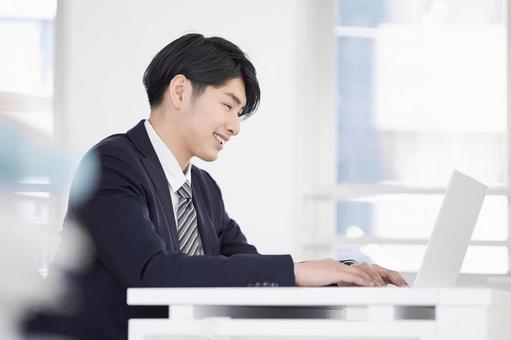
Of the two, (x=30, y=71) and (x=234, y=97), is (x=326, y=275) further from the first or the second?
(x=30, y=71)

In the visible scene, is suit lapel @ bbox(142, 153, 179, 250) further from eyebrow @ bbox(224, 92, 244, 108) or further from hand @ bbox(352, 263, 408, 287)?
hand @ bbox(352, 263, 408, 287)

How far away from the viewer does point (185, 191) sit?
1.81m

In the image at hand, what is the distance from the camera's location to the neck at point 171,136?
1843 millimetres

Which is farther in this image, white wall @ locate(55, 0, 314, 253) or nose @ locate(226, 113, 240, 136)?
white wall @ locate(55, 0, 314, 253)

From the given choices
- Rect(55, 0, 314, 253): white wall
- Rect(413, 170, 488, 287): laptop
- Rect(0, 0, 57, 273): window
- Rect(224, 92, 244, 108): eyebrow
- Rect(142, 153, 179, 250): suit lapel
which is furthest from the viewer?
Rect(0, 0, 57, 273): window

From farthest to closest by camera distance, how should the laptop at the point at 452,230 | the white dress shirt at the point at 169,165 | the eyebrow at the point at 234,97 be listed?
the eyebrow at the point at 234,97 < the white dress shirt at the point at 169,165 < the laptop at the point at 452,230

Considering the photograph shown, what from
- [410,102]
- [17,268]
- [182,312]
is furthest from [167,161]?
[410,102]

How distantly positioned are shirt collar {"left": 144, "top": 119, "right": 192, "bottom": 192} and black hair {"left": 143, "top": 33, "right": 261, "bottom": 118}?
0.10 meters

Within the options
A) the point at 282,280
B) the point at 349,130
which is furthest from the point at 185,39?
the point at 349,130

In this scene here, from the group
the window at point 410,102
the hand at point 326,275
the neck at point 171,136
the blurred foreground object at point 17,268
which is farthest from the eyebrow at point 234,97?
the window at point 410,102

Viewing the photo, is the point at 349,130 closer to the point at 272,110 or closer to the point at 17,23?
the point at 272,110

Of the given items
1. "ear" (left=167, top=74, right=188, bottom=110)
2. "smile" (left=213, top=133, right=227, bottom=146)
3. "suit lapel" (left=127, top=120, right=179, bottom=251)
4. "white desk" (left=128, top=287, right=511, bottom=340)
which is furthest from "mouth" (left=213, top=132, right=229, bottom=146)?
"white desk" (left=128, top=287, right=511, bottom=340)

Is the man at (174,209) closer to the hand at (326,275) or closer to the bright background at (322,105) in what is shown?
the hand at (326,275)

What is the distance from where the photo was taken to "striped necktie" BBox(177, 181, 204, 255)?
5.69ft
